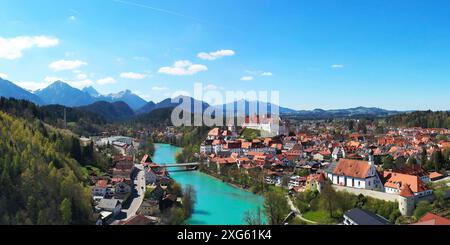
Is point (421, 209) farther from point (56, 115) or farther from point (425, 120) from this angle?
point (425, 120)

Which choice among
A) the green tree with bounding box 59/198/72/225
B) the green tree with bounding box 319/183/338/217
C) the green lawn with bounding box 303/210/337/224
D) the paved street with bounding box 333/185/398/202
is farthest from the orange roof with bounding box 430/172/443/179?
the green tree with bounding box 59/198/72/225

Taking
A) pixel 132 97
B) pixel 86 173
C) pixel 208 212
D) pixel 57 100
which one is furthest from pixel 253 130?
pixel 132 97

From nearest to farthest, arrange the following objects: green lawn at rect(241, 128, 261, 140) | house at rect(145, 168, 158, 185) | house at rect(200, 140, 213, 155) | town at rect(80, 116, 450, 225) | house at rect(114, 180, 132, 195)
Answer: town at rect(80, 116, 450, 225)
house at rect(114, 180, 132, 195)
house at rect(145, 168, 158, 185)
house at rect(200, 140, 213, 155)
green lawn at rect(241, 128, 261, 140)

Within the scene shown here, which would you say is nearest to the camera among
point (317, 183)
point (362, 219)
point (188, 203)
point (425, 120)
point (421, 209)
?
point (362, 219)

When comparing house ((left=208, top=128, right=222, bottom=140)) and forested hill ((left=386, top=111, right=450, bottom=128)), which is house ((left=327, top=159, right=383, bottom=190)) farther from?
forested hill ((left=386, top=111, right=450, bottom=128))

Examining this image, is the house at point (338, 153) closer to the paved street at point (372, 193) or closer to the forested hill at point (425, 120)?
the paved street at point (372, 193)

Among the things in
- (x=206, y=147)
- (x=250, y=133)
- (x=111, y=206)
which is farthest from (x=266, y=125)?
(x=111, y=206)
